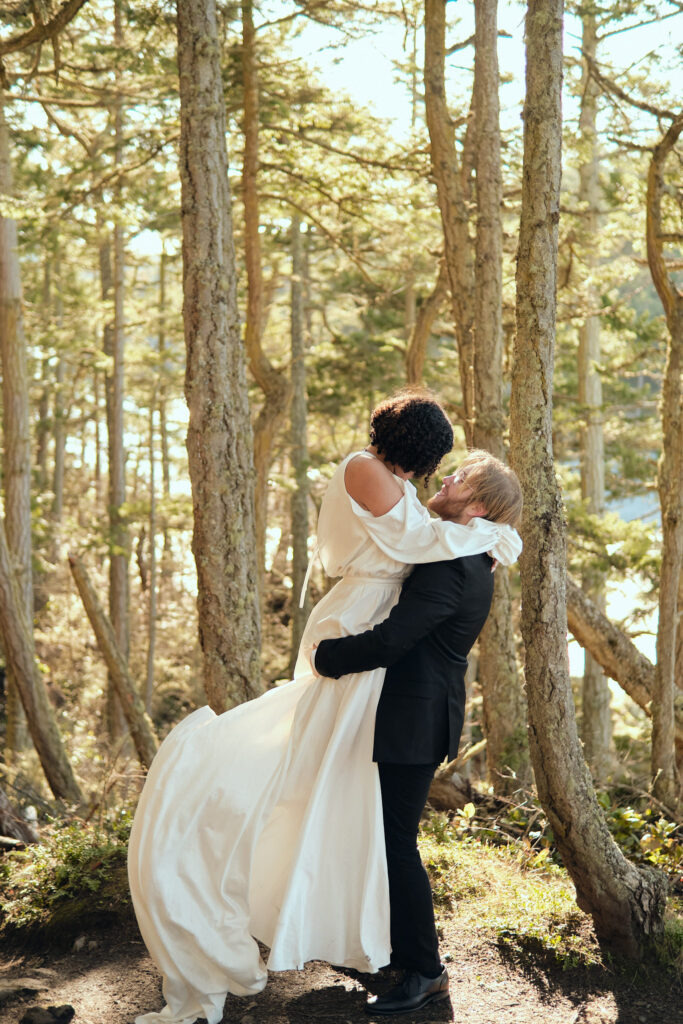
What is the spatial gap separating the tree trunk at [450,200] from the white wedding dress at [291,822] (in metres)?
4.76

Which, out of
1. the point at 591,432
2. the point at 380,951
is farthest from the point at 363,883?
the point at 591,432

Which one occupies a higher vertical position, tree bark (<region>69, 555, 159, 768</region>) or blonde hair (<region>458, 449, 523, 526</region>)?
blonde hair (<region>458, 449, 523, 526</region>)

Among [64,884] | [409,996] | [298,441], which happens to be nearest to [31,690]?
[64,884]

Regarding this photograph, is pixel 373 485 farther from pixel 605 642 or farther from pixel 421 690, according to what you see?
pixel 605 642

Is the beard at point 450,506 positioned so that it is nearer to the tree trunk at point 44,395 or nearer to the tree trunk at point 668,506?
the tree trunk at point 668,506

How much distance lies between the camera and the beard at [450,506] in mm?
3566

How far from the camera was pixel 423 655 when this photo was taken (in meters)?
3.46

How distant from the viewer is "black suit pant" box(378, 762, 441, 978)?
138 inches

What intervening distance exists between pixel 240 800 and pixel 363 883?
1.87 feet

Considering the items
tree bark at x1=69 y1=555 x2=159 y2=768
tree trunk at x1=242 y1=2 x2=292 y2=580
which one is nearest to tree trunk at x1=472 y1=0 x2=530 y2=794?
tree trunk at x1=242 y1=2 x2=292 y2=580

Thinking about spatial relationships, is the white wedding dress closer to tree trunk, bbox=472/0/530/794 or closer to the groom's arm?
the groom's arm

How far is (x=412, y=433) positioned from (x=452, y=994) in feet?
7.73

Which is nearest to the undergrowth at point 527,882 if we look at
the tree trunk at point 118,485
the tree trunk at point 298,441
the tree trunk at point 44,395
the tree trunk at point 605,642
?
the tree trunk at point 605,642

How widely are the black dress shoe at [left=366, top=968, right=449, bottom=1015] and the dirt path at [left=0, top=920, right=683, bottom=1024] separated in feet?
0.14
